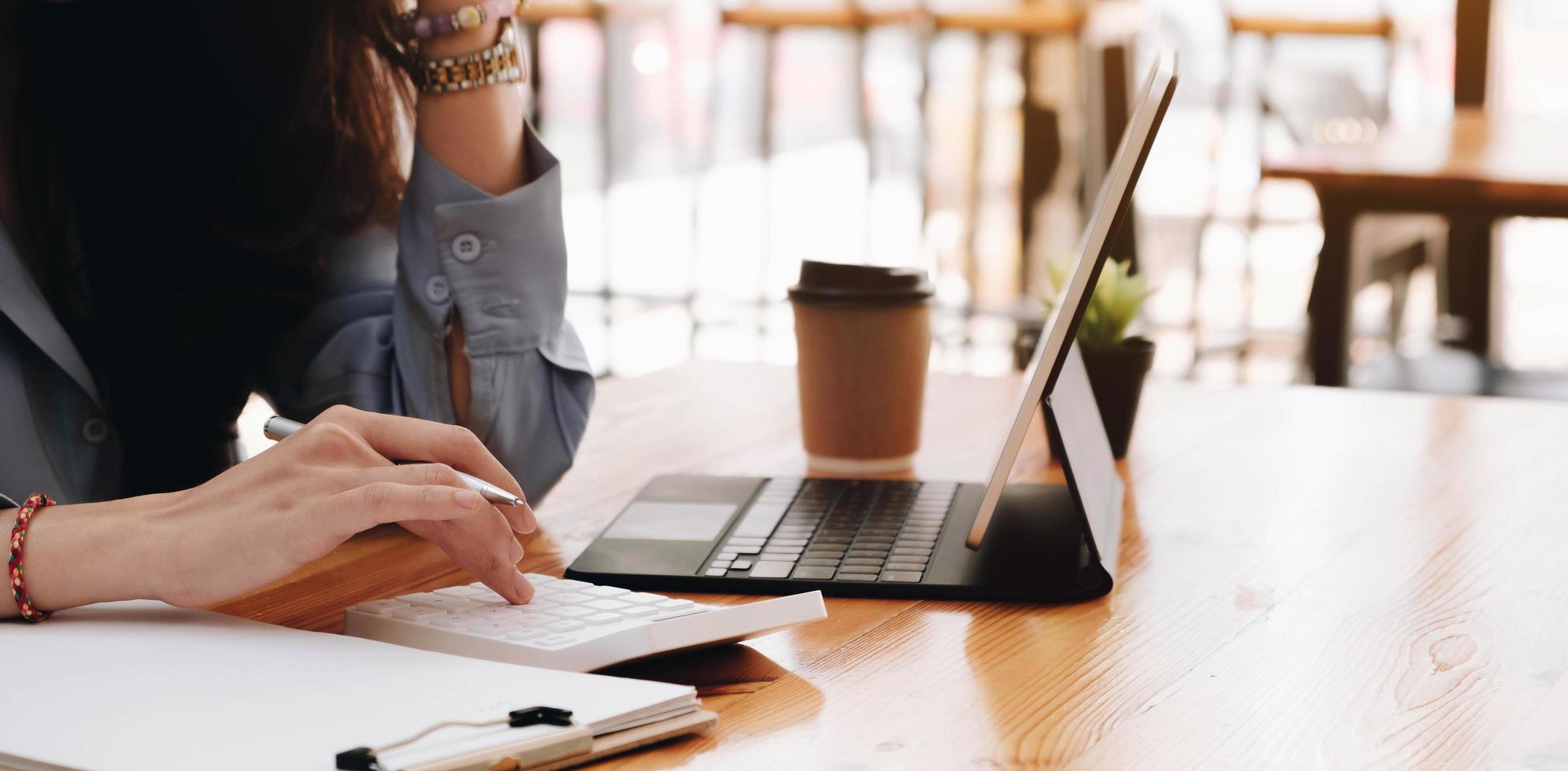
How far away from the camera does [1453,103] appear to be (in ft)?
13.4

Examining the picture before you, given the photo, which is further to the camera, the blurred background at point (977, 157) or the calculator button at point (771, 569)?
the blurred background at point (977, 157)

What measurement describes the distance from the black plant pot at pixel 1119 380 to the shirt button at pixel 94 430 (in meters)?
0.71

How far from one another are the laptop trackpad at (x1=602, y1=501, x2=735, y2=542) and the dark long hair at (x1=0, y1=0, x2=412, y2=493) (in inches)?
15.4

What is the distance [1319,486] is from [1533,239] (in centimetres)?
362

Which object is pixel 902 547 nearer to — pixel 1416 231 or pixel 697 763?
pixel 697 763

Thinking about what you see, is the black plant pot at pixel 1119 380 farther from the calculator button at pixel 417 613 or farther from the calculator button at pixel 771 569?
the calculator button at pixel 417 613

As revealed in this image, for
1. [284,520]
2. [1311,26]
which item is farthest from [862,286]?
[1311,26]

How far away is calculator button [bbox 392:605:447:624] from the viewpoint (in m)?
0.75

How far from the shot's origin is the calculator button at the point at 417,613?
2.46 ft

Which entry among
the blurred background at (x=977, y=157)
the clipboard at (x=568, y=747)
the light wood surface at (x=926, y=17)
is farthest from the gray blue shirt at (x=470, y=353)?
the light wood surface at (x=926, y=17)

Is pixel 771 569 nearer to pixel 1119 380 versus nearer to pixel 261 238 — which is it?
pixel 1119 380

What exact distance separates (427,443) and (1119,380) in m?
0.60

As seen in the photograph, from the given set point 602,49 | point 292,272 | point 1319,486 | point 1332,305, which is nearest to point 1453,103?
point 1332,305

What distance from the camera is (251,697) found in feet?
2.06
